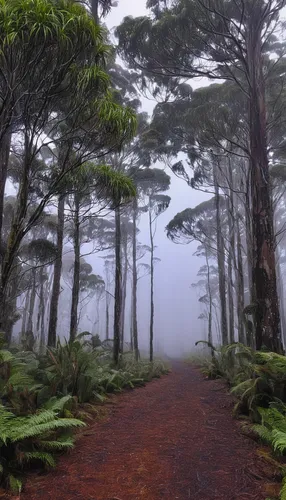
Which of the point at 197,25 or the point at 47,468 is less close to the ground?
the point at 197,25

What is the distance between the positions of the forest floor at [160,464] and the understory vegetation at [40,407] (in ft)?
0.61

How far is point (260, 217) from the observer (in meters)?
6.03

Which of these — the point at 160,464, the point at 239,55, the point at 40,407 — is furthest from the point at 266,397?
the point at 239,55

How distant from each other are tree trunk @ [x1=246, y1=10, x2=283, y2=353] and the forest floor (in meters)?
1.65

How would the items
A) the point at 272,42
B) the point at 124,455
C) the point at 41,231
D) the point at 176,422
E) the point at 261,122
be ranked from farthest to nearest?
the point at 41,231 → the point at 272,42 → the point at 261,122 → the point at 176,422 → the point at 124,455

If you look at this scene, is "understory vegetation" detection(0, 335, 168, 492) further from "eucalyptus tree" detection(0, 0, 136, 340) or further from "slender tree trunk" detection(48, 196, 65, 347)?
"slender tree trunk" detection(48, 196, 65, 347)

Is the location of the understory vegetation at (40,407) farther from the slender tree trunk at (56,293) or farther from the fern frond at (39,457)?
the slender tree trunk at (56,293)

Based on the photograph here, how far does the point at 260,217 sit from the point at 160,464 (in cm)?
453

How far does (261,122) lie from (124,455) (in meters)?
6.31

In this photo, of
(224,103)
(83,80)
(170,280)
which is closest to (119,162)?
(224,103)

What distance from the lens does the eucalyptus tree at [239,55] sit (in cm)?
566

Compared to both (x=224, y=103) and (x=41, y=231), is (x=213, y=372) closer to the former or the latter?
(x=224, y=103)

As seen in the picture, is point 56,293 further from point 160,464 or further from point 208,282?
point 208,282

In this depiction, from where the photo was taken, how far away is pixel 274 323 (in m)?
5.46
